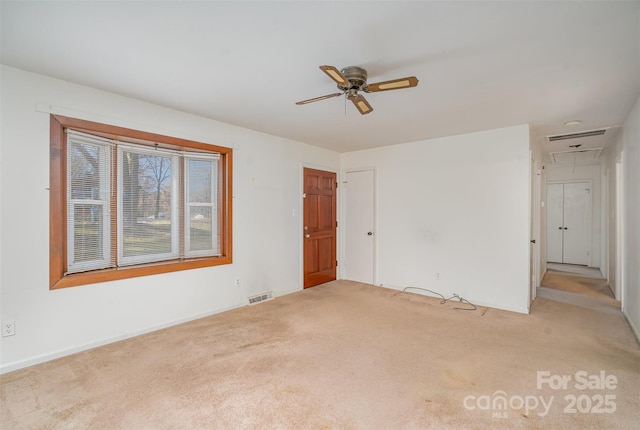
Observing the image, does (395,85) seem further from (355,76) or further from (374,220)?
(374,220)

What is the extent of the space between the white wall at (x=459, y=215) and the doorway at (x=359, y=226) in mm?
160

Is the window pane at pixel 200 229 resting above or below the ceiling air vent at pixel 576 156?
below

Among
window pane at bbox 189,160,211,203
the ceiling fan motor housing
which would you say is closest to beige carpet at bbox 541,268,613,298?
the ceiling fan motor housing

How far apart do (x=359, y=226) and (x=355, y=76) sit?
3.41 metres

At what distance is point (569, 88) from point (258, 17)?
2.78 m

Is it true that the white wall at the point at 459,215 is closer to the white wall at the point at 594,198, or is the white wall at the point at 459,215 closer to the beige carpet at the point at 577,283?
the beige carpet at the point at 577,283

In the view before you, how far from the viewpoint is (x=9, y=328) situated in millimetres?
2371

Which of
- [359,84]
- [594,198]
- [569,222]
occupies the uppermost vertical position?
[359,84]

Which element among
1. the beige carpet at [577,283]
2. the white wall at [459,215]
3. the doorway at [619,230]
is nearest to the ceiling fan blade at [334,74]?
the white wall at [459,215]

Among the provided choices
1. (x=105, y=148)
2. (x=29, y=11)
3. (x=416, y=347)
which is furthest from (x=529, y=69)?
(x=105, y=148)

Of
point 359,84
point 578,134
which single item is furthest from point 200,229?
point 578,134

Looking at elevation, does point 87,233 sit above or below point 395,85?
below

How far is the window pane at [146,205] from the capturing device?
123 inches

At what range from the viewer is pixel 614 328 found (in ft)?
10.7
